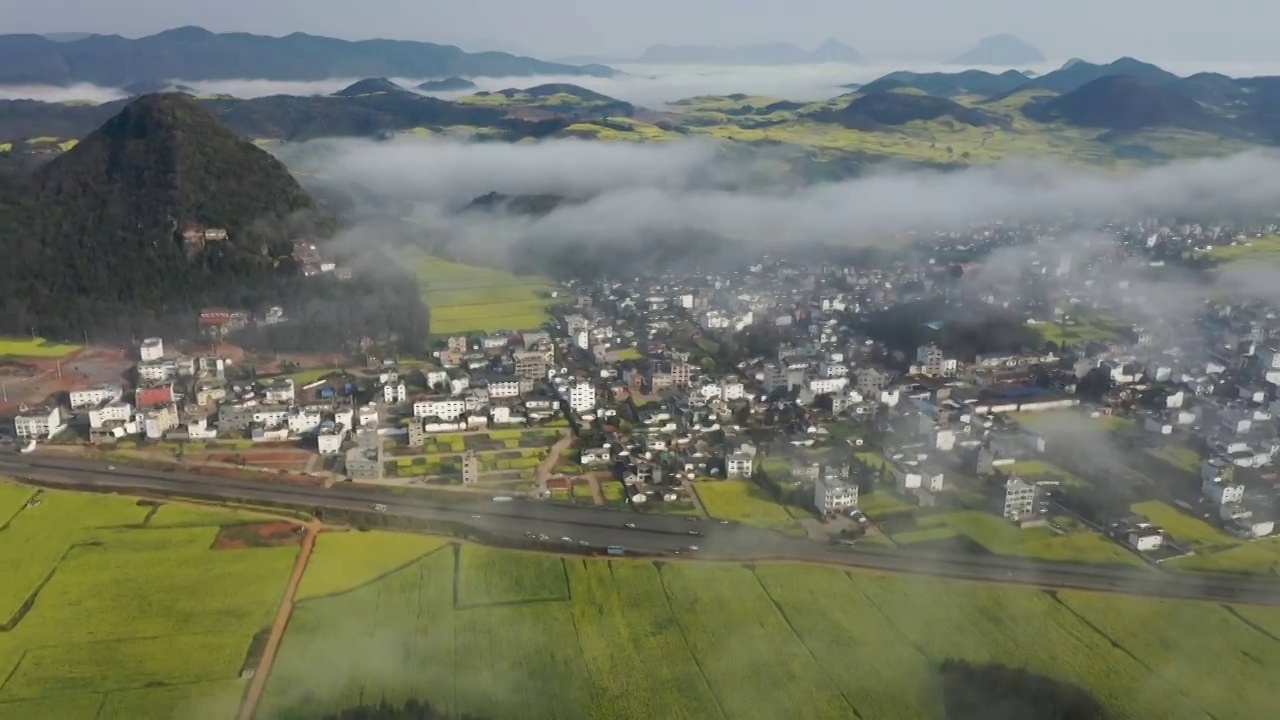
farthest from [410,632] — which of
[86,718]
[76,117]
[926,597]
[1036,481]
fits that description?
[76,117]

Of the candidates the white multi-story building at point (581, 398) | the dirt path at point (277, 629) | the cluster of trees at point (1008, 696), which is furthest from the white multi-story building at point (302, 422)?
the cluster of trees at point (1008, 696)

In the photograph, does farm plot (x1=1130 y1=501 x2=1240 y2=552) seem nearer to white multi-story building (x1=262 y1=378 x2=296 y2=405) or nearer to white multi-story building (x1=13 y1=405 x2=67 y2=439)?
white multi-story building (x1=262 y1=378 x2=296 y2=405)

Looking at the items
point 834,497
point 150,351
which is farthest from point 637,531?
point 150,351

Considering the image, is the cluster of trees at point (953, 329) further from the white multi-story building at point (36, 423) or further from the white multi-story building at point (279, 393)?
the white multi-story building at point (36, 423)

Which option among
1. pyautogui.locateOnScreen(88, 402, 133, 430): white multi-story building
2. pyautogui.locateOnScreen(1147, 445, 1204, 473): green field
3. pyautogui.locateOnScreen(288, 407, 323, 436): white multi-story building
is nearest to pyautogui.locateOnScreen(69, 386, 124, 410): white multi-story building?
pyautogui.locateOnScreen(88, 402, 133, 430): white multi-story building

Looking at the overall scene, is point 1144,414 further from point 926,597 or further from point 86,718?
point 86,718

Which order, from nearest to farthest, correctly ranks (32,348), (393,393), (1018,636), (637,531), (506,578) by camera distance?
1. (1018,636)
2. (506,578)
3. (637,531)
4. (393,393)
5. (32,348)

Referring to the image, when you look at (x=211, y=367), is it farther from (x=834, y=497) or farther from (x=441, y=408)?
(x=834, y=497)
